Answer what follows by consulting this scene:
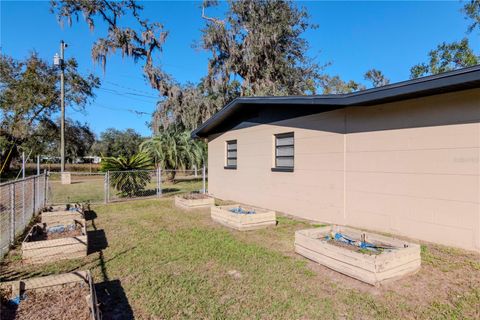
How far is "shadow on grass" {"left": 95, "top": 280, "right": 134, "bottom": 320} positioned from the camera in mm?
2758

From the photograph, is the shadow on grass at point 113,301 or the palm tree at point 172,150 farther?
the palm tree at point 172,150

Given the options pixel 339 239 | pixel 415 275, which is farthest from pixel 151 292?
pixel 415 275

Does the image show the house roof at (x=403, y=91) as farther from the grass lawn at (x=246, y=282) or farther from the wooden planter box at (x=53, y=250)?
the wooden planter box at (x=53, y=250)

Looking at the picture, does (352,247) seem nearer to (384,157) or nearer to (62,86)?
(384,157)

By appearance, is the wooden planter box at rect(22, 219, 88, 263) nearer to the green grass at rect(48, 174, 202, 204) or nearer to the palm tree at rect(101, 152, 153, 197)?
the green grass at rect(48, 174, 202, 204)

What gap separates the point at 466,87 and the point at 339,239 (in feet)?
9.55

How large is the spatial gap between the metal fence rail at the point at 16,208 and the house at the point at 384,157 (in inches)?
221

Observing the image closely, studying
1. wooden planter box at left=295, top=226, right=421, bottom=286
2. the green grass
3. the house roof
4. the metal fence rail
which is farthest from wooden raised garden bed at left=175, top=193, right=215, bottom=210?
wooden planter box at left=295, top=226, right=421, bottom=286

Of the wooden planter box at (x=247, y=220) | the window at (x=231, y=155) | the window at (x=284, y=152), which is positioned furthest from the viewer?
the window at (x=231, y=155)

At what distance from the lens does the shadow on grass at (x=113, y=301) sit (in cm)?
276

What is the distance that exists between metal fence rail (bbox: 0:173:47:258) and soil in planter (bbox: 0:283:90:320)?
1.85m

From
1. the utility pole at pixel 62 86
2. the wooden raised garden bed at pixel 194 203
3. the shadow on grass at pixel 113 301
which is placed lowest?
the shadow on grass at pixel 113 301

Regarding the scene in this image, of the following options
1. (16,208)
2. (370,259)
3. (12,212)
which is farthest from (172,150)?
(370,259)

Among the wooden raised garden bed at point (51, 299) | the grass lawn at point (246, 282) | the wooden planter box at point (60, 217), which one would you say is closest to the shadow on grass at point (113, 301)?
the grass lawn at point (246, 282)
